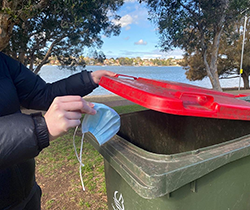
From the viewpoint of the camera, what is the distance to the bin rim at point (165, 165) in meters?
0.86

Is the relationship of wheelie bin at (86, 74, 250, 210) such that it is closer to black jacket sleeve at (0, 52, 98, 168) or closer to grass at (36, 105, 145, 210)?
black jacket sleeve at (0, 52, 98, 168)

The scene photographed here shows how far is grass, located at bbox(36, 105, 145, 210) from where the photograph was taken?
242 cm

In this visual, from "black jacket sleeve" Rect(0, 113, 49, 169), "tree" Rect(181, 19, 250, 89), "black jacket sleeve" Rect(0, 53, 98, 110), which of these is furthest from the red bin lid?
"tree" Rect(181, 19, 250, 89)

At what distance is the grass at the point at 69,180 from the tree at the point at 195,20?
544 centimetres

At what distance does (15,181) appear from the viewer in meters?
1.12

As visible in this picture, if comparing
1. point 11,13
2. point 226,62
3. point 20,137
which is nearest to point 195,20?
point 11,13

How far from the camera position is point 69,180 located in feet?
9.52

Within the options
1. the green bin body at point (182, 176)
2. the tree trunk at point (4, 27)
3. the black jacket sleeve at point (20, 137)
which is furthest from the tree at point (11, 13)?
the black jacket sleeve at point (20, 137)

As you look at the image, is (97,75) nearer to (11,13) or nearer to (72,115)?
(72,115)

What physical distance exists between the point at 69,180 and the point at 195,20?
839 cm

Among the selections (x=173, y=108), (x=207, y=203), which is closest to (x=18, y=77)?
(x=173, y=108)

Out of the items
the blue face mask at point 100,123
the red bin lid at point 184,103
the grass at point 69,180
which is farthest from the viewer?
the grass at point 69,180

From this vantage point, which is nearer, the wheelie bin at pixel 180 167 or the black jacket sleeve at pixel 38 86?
the wheelie bin at pixel 180 167

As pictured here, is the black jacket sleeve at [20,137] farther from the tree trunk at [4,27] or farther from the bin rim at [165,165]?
the tree trunk at [4,27]
